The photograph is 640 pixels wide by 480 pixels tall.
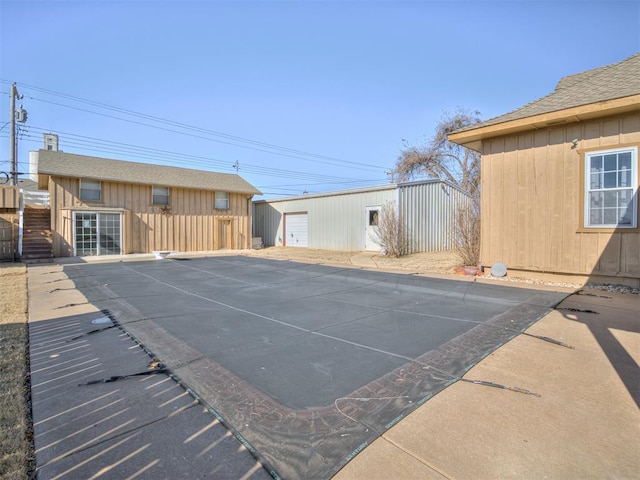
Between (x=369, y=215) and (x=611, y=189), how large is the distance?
970cm

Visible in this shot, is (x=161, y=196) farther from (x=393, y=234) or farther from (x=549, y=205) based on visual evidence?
(x=549, y=205)

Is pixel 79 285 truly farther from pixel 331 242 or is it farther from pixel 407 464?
pixel 331 242

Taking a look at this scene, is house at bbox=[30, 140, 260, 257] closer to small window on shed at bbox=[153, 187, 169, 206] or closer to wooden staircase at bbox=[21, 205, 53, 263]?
small window on shed at bbox=[153, 187, 169, 206]

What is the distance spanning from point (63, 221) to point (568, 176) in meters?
18.1

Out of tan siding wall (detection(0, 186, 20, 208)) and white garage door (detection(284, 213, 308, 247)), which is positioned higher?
tan siding wall (detection(0, 186, 20, 208))

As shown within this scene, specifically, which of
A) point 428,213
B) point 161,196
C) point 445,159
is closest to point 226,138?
point 161,196

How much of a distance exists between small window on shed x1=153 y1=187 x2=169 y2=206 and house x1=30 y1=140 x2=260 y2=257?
0.05 meters

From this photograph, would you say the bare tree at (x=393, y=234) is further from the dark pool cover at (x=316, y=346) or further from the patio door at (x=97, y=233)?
the patio door at (x=97, y=233)

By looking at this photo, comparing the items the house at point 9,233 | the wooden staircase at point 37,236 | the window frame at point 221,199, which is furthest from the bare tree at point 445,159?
the house at point 9,233

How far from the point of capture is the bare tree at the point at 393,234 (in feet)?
43.9

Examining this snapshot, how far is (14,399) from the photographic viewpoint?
2334mm

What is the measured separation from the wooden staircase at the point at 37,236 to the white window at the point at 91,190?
175cm

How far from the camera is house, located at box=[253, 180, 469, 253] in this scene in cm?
1424

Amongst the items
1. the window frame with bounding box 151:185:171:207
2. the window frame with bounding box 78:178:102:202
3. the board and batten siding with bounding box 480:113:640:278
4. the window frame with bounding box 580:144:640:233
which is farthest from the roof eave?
the window frame with bounding box 78:178:102:202
